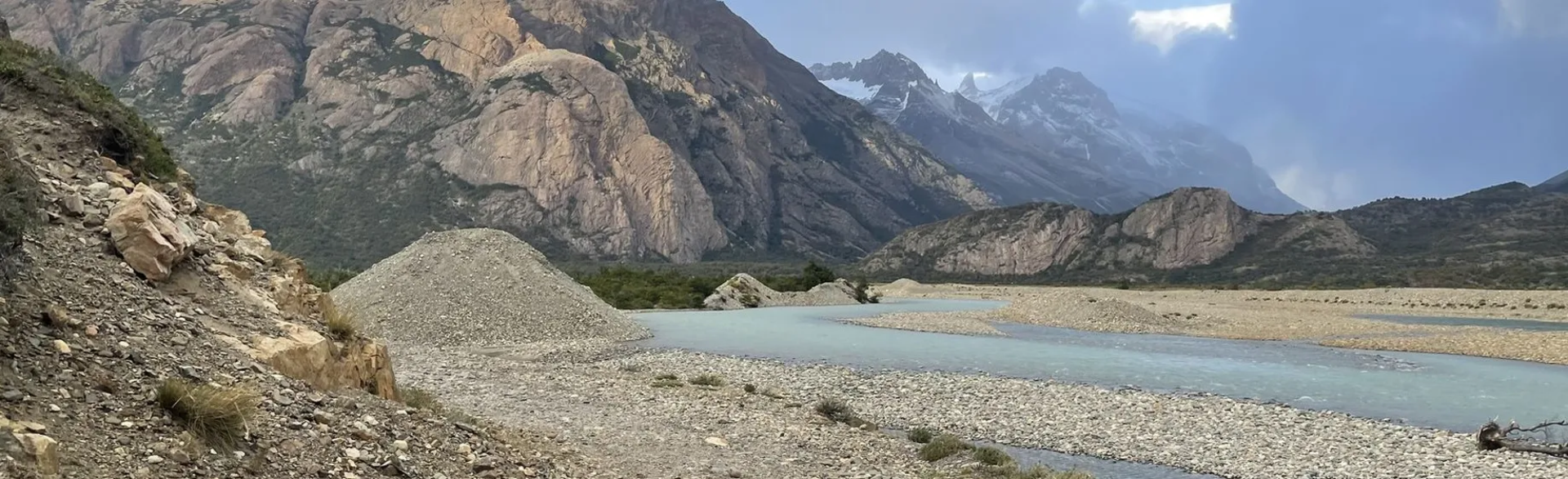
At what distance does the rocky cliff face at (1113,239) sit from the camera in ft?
467

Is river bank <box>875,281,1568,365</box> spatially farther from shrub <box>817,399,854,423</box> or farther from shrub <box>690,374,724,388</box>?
Answer: shrub <box>817,399,854,423</box>

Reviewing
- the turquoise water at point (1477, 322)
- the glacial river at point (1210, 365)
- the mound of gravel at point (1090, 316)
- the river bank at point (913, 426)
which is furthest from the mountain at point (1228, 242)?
the river bank at point (913, 426)

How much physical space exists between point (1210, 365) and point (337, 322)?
28.4 meters

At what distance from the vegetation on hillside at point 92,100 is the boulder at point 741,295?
2243 inches

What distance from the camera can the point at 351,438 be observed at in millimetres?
8375

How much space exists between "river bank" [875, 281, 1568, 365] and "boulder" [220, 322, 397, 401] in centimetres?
3678

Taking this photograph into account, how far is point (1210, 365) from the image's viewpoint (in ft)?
98.2

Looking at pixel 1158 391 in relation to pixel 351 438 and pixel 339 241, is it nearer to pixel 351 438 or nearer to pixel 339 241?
pixel 351 438

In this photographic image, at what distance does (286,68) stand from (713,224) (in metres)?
95.0

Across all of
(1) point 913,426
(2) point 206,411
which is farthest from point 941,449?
(2) point 206,411

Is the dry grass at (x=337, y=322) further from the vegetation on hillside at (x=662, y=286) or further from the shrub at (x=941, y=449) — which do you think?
the vegetation on hillside at (x=662, y=286)

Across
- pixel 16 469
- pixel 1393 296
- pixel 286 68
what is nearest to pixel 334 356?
pixel 16 469

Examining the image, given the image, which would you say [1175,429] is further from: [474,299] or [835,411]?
[474,299]

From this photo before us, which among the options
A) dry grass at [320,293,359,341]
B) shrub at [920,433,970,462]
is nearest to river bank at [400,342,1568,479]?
shrub at [920,433,970,462]
